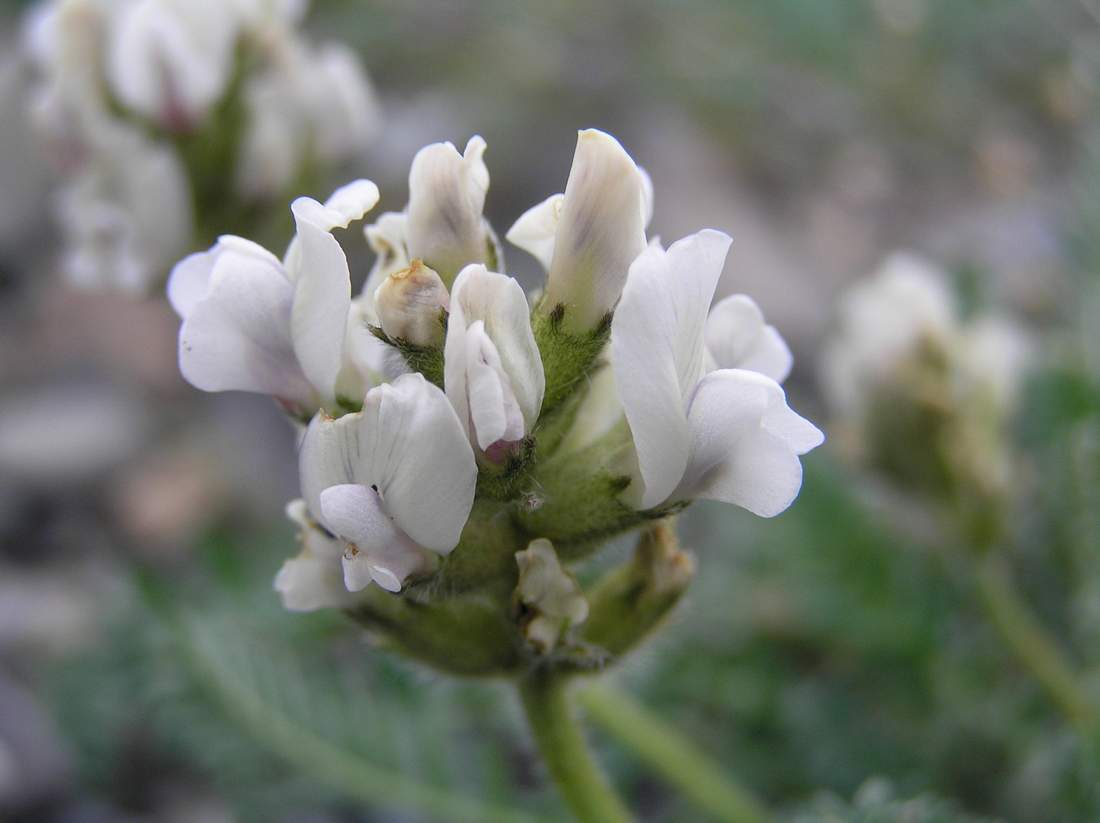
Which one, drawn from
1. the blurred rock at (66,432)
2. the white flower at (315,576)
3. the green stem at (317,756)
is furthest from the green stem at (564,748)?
the blurred rock at (66,432)

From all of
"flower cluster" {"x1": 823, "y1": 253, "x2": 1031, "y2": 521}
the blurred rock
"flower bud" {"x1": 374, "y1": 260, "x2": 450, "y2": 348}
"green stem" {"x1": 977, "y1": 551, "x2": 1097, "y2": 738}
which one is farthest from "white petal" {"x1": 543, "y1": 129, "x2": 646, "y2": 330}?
the blurred rock

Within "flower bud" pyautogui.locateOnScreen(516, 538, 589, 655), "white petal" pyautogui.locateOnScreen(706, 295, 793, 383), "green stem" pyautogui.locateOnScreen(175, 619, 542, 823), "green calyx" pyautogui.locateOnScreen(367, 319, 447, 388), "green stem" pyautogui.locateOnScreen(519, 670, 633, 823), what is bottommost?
"green stem" pyautogui.locateOnScreen(519, 670, 633, 823)

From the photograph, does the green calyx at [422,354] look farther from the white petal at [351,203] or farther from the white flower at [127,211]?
the white flower at [127,211]

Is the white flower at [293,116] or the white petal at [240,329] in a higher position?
the white flower at [293,116]

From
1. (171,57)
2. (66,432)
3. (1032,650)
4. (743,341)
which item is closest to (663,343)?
(743,341)

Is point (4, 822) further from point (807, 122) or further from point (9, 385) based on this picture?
point (807, 122)

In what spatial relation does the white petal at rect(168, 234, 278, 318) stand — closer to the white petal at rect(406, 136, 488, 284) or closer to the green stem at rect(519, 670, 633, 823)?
the white petal at rect(406, 136, 488, 284)

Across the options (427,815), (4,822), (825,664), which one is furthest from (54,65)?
(825,664)
